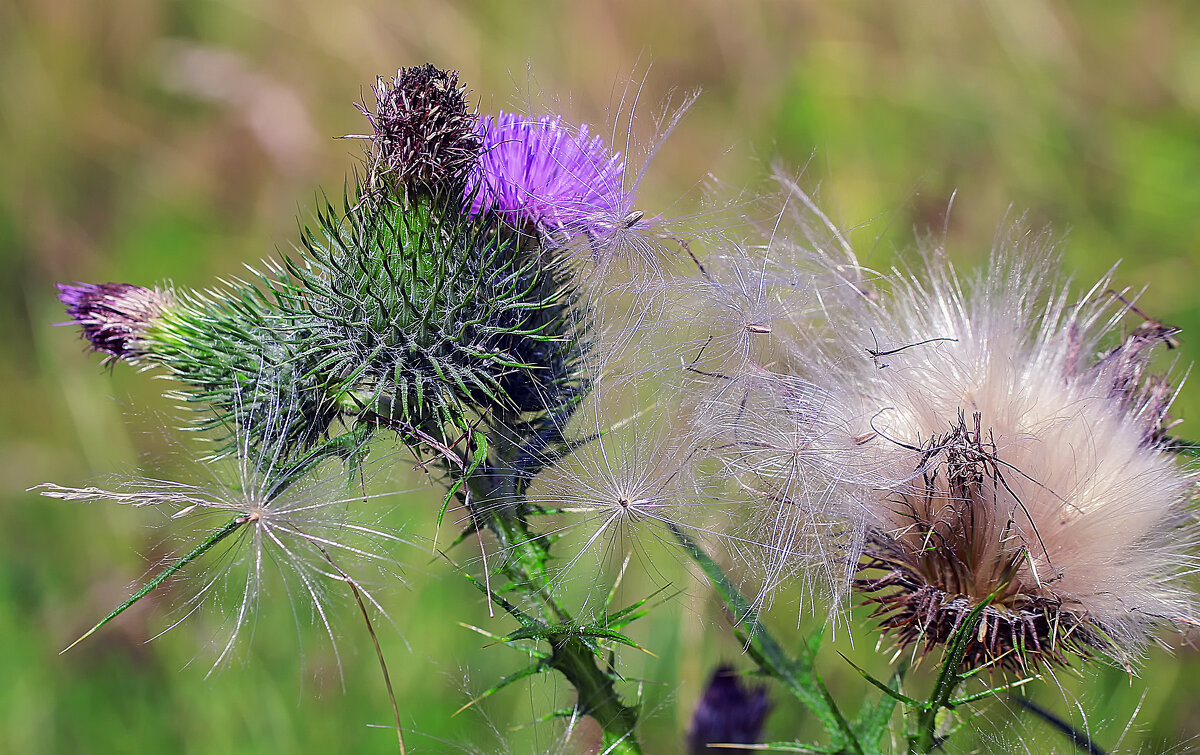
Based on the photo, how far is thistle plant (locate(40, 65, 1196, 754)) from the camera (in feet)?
5.66

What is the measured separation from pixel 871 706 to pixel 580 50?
5.94 m

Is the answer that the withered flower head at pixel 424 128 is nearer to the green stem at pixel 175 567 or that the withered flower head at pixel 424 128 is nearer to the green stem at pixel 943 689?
the green stem at pixel 175 567

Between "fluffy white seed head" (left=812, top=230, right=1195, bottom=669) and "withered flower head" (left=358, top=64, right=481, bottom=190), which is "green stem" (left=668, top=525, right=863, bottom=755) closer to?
"fluffy white seed head" (left=812, top=230, right=1195, bottom=669)

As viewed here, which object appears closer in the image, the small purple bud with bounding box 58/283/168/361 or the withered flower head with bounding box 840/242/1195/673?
the withered flower head with bounding box 840/242/1195/673

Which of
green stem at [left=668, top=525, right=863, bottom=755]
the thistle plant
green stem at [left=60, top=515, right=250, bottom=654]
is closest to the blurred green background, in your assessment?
green stem at [left=668, top=525, right=863, bottom=755]

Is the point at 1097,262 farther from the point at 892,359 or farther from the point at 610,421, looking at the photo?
the point at 610,421

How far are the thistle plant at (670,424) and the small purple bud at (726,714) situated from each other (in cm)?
38

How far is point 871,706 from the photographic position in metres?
1.88

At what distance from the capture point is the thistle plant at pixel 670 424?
67.9 inches

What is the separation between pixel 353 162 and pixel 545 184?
4.89ft

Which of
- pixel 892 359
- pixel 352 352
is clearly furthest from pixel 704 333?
pixel 352 352

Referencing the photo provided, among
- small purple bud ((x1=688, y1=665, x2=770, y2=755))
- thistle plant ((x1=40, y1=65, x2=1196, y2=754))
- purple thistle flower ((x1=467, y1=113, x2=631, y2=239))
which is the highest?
Answer: purple thistle flower ((x1=467, y1=113, x2=631, y2=239))

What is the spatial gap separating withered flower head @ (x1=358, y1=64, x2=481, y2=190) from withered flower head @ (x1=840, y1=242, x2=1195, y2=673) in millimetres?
982

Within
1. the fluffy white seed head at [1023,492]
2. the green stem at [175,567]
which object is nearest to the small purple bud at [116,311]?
the green stem at [175,567]
